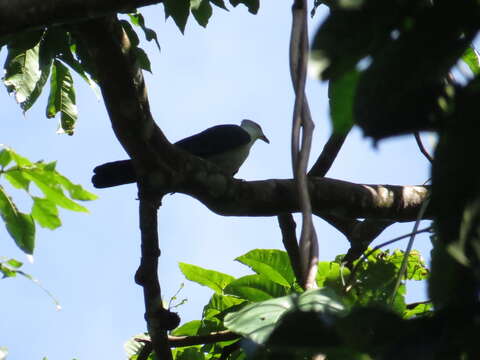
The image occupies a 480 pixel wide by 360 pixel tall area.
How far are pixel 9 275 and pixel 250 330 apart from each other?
3.58 ft

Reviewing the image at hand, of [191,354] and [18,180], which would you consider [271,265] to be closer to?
[191,354]

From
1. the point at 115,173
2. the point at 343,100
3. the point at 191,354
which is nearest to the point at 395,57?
the point at 343,100

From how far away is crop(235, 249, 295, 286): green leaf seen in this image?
311cm

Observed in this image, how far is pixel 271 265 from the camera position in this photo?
3.12 metres

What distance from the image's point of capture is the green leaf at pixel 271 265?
3105mm

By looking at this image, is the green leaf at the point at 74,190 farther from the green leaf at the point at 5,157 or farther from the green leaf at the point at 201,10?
the green leaf at the point at 201,10

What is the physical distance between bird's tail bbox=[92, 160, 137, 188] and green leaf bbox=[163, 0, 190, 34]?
1.70 metres

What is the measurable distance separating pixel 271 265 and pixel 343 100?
7.60 ft

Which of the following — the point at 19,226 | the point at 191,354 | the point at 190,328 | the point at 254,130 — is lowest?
the point at 191,354

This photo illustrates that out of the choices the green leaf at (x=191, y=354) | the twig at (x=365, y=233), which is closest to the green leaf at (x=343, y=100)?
the green leaf at (x=191, y=354)

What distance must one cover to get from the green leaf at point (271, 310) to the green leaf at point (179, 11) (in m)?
1.69

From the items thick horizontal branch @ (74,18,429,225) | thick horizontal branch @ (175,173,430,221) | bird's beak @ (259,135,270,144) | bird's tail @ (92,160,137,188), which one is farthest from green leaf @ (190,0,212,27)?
bird's beak @ (259,135,270,144)

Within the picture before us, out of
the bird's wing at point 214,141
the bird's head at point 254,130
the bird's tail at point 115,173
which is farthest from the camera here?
the bird's head at point 254,130

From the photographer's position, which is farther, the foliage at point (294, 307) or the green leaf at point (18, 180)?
the green leaf at point (18, 180)
